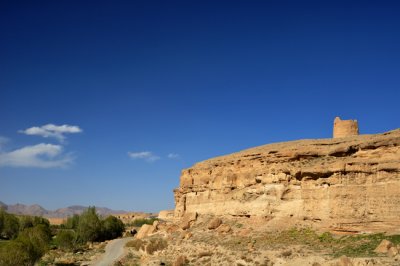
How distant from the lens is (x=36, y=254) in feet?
109

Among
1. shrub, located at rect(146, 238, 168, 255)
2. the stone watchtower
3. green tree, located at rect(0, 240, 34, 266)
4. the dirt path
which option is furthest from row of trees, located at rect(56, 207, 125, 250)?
the stone watchtower

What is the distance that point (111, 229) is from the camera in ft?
→ 222

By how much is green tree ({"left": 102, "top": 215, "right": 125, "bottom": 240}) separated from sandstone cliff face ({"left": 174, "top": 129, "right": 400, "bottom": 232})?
29.6 metres

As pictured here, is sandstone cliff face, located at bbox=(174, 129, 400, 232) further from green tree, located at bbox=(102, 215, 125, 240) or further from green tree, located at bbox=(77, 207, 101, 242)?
green tree, located at bbox=(102, 215, 125, 240)

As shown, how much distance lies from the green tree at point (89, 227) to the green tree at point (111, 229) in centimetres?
167

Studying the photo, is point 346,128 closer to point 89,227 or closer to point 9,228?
point 89,227

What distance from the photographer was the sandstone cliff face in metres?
26.8

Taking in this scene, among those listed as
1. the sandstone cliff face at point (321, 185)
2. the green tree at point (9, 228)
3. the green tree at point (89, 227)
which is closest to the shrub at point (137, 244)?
the sandstone cliff face at point (321, 185)

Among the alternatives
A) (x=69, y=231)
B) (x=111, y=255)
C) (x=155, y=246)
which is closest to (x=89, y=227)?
(x=69, y=231)

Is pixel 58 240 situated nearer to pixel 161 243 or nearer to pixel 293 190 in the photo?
pixel 161 243

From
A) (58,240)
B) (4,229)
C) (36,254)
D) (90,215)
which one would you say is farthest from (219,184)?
(4,229)

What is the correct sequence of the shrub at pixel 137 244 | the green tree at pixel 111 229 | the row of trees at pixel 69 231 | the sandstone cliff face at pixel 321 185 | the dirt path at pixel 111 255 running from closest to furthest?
the sandstone cliff face at pixel 321 185 < the dirt path at pixel 111 255 < the shrub at pixel 137 244 < the row of trees at pixel 69 231 < the green tree at pixel 111 229

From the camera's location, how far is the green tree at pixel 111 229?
66.7 meters

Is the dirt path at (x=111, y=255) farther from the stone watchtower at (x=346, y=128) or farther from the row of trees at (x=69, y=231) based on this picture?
the stone watchtower at (x=346, y=128)
